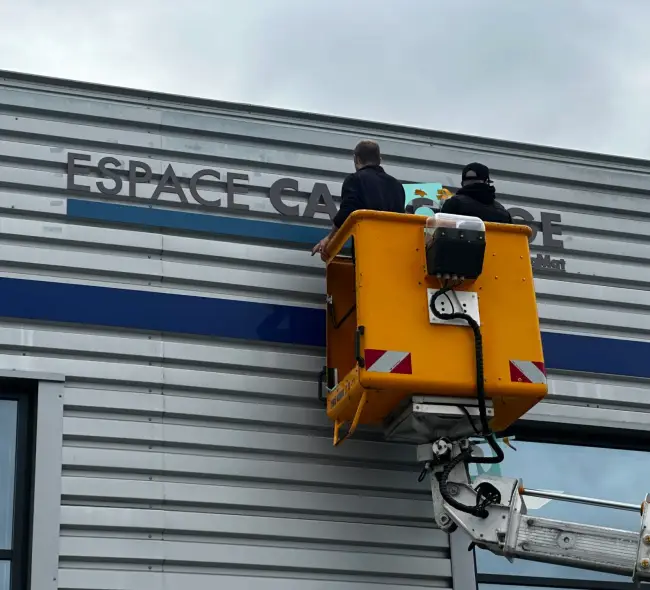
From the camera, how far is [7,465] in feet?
27.0

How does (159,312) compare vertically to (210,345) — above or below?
above

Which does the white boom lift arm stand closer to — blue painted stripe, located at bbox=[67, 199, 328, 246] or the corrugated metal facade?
the corrugated metal facade

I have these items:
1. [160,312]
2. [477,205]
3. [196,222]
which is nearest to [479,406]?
[477,205]

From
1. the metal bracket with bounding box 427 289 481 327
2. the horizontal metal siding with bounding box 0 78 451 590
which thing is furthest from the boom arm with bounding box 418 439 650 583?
the horizontal metal siding with bounding box 0 78 451 590

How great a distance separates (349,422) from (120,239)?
1.94m

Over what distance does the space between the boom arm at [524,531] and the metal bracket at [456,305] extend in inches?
28.8

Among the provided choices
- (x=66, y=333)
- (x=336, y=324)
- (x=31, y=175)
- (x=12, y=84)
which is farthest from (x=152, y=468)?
(x=12, y=84)

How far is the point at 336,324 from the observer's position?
900 cm

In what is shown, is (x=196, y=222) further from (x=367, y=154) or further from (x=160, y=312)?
(x=367, y=154)

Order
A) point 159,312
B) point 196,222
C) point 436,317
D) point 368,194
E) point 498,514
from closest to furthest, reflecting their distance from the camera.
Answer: point 498,514 < point 436,317 < point 368,194 < point 159,312 < point 196,222

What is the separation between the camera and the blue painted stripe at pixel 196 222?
903cm

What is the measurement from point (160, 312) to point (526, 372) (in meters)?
2.42

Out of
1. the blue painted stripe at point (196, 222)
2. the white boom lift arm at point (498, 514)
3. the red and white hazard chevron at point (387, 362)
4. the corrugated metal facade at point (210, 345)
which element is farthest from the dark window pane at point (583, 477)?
the blue painted stripe at point (196, 222)

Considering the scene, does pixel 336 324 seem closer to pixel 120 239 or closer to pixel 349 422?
pixel 349 422
